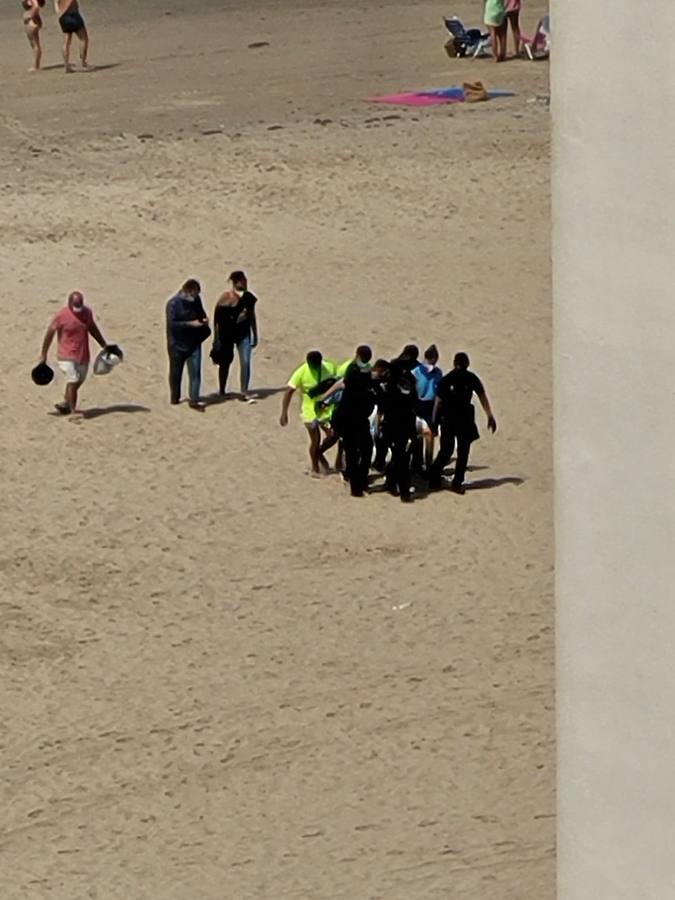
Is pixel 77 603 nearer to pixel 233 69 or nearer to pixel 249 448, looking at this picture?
pixel 249 448

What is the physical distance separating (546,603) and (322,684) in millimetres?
2097

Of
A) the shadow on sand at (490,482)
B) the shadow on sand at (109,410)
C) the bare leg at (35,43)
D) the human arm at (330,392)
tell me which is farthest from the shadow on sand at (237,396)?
the bare leg at (35,43)

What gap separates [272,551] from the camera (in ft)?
54.5

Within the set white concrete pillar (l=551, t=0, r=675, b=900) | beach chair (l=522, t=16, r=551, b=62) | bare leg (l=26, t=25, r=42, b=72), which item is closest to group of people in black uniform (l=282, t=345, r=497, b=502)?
white concrete pillar (l=551, t=0, r=675, b=900)

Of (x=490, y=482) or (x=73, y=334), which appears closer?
(x=490, y=482)

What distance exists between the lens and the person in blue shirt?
17.9m

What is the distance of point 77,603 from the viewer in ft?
51.6

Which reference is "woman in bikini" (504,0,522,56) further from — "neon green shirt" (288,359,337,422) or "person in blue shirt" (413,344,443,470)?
"neon green shirt" (288,359,337,422)

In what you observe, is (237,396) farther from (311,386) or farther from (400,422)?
(400,422)

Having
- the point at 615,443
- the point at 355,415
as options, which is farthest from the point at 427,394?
the point at 615,443

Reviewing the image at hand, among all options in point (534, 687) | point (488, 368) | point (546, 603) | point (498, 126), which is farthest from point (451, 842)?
point (498, 126)

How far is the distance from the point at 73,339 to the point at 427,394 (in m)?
3.45

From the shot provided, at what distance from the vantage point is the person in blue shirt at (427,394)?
58.7 ft

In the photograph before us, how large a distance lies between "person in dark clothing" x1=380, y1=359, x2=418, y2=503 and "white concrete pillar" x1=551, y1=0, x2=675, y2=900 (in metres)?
11.7
